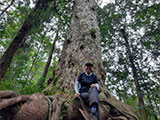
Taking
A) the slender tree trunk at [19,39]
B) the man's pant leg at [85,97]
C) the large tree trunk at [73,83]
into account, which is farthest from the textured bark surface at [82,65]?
the slender tree trunk at [19,39]

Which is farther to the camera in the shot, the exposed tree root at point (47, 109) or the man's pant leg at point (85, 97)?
the man's pant leg at point (85, 97)

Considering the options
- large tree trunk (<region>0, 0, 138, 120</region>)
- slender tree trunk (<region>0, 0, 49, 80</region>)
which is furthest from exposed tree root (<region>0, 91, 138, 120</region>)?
slender tree trunk (<region>0, 0, 49, 80</region>)

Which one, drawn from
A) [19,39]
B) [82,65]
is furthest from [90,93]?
[19,39]

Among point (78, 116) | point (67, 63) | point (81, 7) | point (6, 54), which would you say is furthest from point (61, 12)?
point (78, 116)

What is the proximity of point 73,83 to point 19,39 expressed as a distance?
3.68 metres

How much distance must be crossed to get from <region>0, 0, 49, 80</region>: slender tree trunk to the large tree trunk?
2.20 metres

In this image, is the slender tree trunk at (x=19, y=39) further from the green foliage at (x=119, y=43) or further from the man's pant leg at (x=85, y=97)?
the man's pant leg at (x=85, y=97)

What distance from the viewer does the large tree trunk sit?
5.98 ft

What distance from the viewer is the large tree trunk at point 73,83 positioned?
5.98 ft

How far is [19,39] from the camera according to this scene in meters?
5.25

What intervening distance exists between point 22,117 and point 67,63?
1.96 metres

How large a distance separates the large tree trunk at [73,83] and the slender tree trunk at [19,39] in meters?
2.20

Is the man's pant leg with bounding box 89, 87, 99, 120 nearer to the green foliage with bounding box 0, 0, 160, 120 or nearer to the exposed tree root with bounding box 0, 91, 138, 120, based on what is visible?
the exposed tree root with bounding box 0, 91, 138, 120

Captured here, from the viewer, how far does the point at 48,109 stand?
1.79 meters
